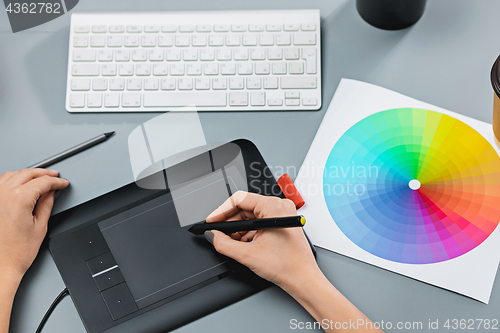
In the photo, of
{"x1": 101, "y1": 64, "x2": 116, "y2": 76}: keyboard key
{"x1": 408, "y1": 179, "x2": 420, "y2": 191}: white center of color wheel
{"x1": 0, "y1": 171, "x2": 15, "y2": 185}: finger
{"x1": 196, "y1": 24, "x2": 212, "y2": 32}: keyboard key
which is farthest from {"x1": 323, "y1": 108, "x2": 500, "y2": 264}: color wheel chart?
{"x1": 0, "y1": 171, "x2": 15, "y2": 185}: finger

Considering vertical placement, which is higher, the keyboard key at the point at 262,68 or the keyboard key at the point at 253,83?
the keyboard key at the point at 262,68

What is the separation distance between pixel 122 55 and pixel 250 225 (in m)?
0.40

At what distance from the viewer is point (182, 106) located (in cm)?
71

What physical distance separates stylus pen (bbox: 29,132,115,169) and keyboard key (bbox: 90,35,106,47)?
17 cm

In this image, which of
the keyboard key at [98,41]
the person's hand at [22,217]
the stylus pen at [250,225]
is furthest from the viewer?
the keyboard key at [98,41]

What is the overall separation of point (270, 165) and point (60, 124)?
39cm

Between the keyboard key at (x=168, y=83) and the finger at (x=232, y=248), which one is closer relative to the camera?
the finger at (x=232, y=248)

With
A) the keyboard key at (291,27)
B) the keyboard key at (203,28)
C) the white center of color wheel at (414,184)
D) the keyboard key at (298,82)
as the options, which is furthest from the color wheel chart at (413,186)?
the keyboard key at (203,28)

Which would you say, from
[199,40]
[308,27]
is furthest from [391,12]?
[199,40]

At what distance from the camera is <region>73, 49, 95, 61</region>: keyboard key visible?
2.38 feet

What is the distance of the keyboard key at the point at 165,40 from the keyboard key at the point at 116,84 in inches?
4.0

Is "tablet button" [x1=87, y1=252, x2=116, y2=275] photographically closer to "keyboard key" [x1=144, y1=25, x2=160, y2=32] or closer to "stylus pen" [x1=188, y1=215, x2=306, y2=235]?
"stylus pen" [x1=188, y1=215, x2=306, y2=235]

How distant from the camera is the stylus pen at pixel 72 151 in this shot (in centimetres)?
70

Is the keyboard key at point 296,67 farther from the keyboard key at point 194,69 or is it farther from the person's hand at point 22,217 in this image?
the person's hand at point 22,217
